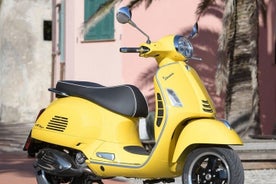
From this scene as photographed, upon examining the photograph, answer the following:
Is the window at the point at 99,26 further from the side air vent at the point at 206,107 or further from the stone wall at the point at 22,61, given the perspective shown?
the side air vent at the point at 206,107

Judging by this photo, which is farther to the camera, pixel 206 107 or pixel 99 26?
pixel 99 26

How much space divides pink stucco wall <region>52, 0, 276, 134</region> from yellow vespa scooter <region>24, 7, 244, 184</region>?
9174mm

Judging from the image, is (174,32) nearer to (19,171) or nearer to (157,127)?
(19,171)

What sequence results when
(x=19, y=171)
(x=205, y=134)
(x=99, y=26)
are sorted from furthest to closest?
(x=99, y=26), (x=19, y=171), (x=205, y=134)

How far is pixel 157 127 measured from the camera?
217 inches

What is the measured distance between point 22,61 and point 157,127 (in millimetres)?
16609

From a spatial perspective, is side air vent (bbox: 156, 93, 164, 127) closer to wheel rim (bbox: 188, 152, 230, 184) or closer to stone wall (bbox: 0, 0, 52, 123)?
wheel rim (bbox: 188, 152, 230, 184)

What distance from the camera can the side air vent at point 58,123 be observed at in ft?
19.8

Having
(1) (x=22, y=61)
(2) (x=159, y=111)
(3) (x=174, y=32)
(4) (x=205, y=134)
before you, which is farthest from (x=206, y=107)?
(1) (x=22, y=61)

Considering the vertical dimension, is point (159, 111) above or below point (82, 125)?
above

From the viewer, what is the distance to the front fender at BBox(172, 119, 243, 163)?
5.17 meters

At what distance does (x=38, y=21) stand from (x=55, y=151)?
16.3 meters

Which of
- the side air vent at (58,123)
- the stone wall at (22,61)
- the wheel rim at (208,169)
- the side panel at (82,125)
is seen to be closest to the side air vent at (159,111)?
the side panel at (82,125)

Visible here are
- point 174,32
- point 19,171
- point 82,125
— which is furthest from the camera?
point 174,32
